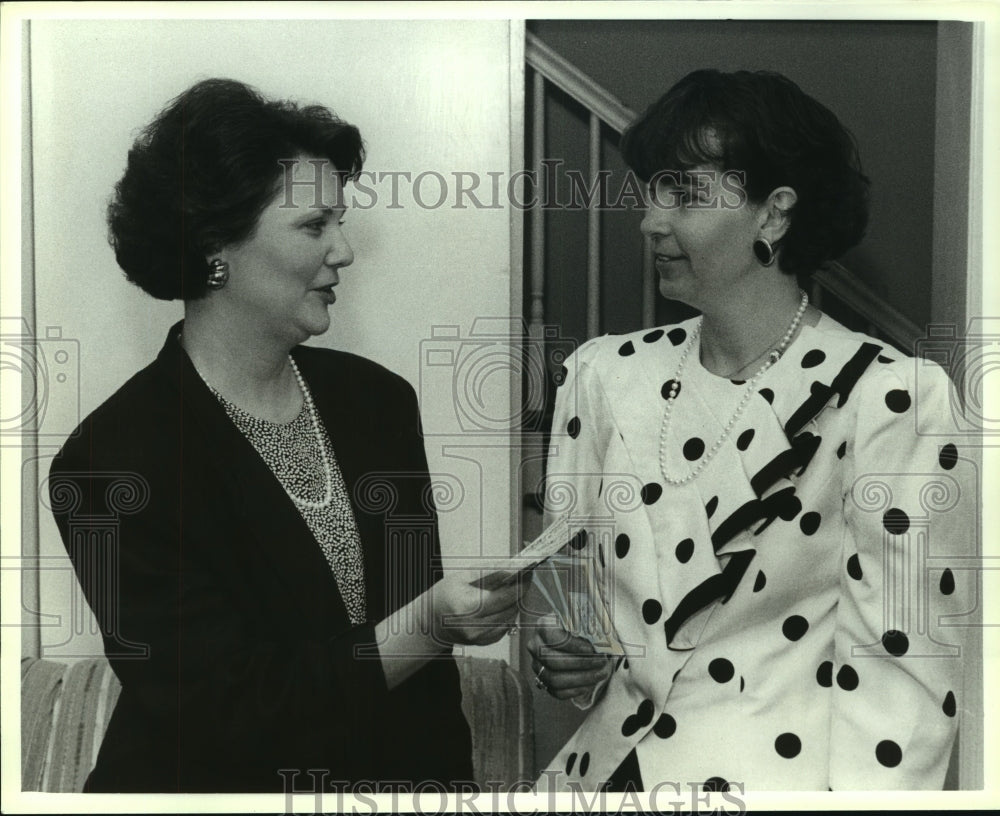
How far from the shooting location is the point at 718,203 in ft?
4.75

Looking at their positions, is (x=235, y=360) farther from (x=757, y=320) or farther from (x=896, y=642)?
(x=896, y=642)

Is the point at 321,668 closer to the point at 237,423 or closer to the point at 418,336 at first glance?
the point at 237,423

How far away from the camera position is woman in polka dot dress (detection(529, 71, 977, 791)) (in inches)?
56.3

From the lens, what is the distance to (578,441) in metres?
1.49

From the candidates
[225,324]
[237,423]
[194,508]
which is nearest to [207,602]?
[194,508]

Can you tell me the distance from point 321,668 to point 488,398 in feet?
1.30

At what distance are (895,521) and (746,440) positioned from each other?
0.21 m

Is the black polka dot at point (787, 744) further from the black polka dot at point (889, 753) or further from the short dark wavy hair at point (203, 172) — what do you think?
the short dark wavy hair at point (203, 172)

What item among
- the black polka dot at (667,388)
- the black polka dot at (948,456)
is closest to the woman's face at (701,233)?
the black polka dot at (667,388)

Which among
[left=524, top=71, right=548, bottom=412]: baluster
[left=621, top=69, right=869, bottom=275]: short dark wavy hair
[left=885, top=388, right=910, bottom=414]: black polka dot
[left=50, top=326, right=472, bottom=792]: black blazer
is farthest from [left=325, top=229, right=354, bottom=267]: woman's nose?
[left=885, top=388, right=910, bottom=414]: black polka dot

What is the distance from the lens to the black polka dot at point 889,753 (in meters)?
1.43

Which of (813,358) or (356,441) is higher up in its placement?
(813,358)

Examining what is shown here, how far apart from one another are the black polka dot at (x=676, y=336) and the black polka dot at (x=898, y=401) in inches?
10.2

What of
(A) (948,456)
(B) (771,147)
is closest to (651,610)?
(A) (948,456)
